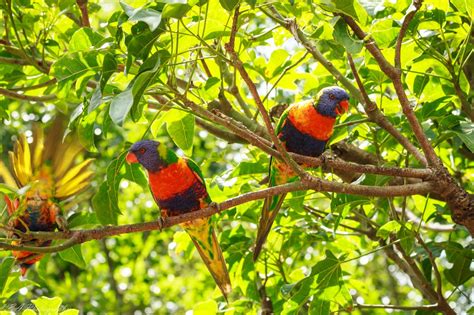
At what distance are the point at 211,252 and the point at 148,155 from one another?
0.50 metres

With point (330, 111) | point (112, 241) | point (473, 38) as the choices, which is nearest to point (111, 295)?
point (112, 241)

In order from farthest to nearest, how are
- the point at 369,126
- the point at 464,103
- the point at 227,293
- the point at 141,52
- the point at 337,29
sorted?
the point at 227,293 → the point at 369,126 → the point at 464,103 → the point at 337,29 → the point at 141,52

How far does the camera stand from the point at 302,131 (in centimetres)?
296

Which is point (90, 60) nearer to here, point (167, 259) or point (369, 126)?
point (369, 126)

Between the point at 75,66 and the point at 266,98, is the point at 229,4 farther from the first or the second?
Result: the point at 266,98

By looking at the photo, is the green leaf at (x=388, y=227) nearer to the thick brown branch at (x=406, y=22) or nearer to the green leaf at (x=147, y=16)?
the thick brown branch at (x=406, y=22)

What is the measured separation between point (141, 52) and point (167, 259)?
19.7 ft

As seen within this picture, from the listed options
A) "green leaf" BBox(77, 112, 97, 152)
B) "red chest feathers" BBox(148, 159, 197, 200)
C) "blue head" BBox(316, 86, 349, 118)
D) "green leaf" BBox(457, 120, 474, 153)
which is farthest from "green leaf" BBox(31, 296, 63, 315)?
"green leaf" BBox(457, 120, 474, 153)

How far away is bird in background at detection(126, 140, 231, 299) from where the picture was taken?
2.90 meters

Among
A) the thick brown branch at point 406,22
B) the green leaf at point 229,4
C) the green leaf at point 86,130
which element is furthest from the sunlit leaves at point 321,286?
the green leaf at point 229,4

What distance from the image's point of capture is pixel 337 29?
1.95 meters

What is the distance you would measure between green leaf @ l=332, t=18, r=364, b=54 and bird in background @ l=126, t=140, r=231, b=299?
1.14 metres

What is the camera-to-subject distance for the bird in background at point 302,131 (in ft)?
8.88

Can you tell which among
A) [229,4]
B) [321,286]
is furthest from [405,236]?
[229,4]
